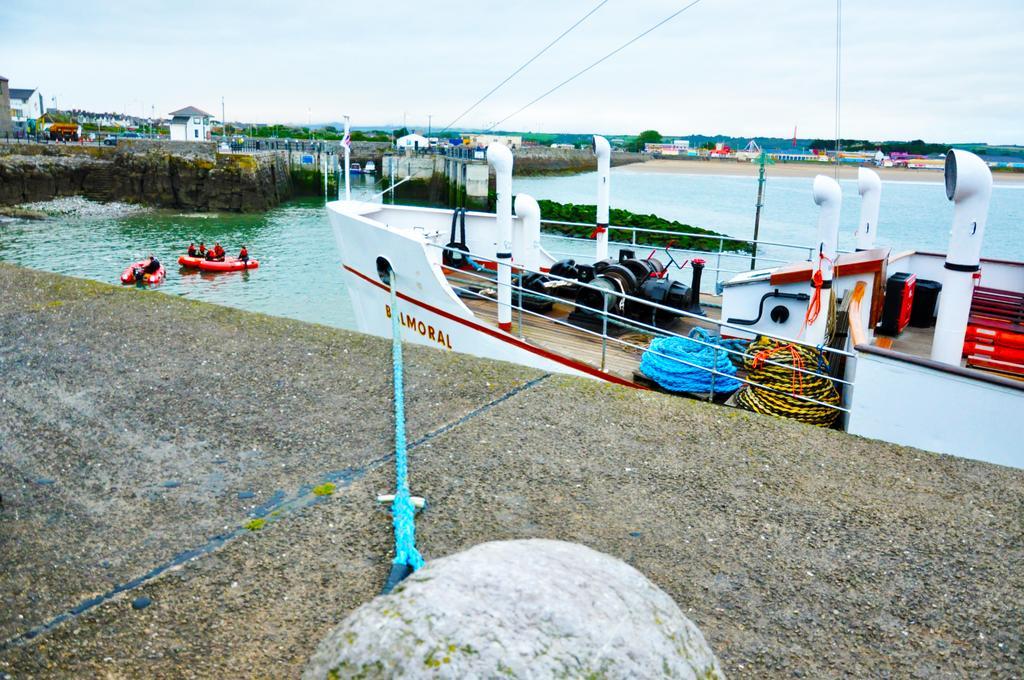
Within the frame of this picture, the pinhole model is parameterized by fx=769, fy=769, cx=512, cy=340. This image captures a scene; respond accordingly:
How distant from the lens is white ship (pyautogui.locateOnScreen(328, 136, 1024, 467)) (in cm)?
564

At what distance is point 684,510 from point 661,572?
47 cm

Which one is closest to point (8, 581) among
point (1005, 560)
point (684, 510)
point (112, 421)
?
point (112, 421)

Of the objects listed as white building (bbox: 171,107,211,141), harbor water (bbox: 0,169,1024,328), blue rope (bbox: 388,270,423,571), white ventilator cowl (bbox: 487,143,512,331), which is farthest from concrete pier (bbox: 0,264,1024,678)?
white building (bbox: 171,107,211,141)

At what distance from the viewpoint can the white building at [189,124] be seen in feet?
199

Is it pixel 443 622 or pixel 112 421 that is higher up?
pixel 443 622

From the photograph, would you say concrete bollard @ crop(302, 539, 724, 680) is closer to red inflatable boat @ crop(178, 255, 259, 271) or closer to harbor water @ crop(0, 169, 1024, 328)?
harbor water @ crop(0, 169, 1024, 328)

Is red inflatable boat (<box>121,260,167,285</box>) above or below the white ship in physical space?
below

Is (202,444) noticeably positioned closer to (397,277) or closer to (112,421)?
(112,421)

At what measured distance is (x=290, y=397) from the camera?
4023mm

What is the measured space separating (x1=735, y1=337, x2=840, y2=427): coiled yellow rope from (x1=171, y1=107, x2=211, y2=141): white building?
202 feet

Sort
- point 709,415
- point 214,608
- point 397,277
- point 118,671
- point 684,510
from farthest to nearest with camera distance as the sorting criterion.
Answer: point 397,277 → point 709,415 → point 684,510 → point 214,608 → point 118,671

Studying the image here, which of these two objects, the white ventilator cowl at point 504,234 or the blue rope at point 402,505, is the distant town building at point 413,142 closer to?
the white ventilator cowl at point 504,234

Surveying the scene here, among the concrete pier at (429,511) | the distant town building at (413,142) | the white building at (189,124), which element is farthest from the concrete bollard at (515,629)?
the white building at (189,124)

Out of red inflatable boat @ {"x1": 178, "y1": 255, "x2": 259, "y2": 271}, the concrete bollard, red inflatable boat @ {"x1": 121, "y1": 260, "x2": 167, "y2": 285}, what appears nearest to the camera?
the concrete bollard
